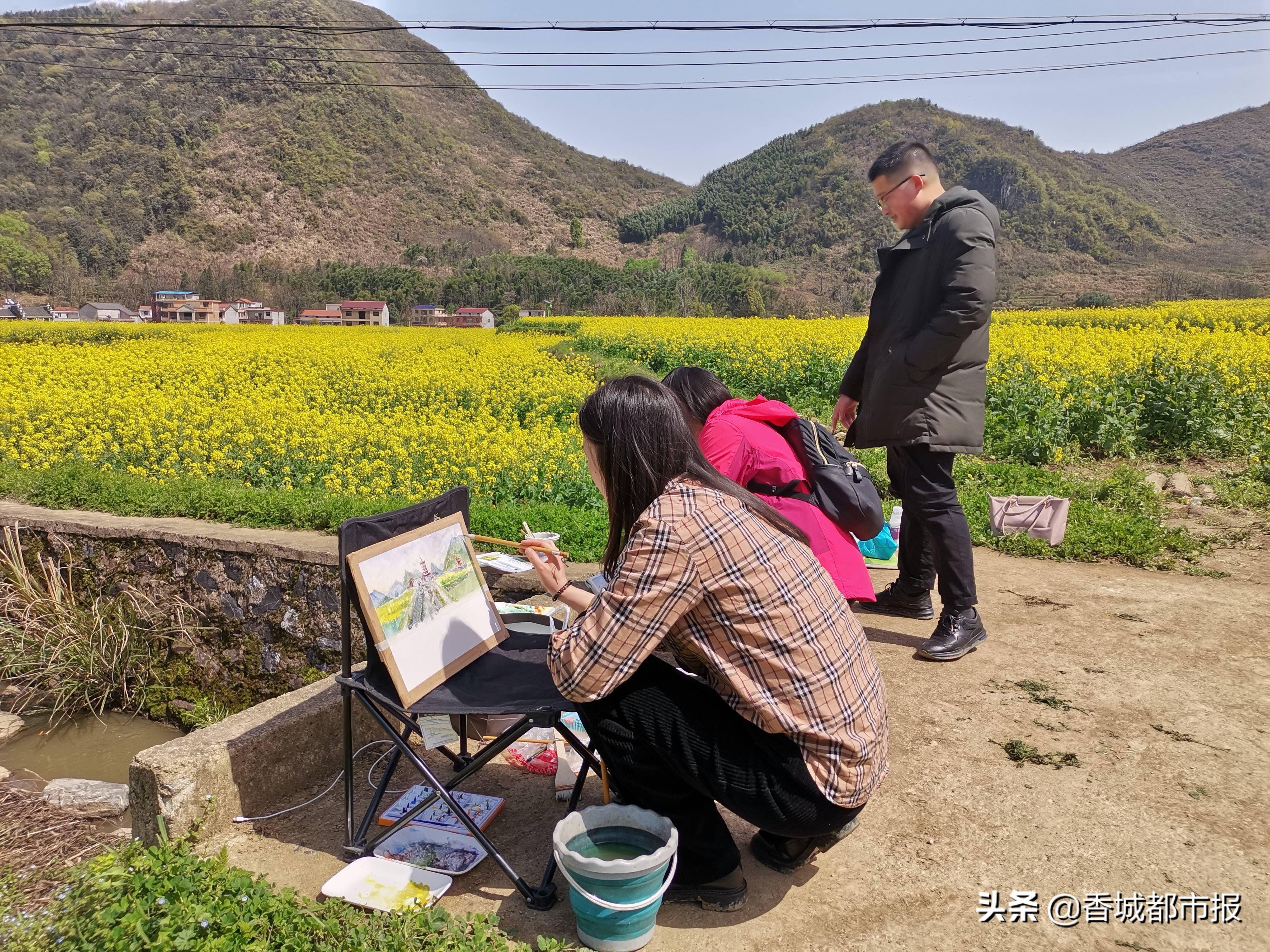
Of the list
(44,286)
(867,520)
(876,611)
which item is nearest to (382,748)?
(867,520)

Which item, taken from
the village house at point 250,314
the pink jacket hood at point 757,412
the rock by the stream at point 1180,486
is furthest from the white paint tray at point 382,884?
the village house at point 250,314

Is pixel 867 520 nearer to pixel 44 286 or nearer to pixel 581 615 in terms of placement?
pixel 581 615

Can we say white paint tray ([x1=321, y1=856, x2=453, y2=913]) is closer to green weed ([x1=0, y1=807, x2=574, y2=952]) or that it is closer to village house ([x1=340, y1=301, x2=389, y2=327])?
green weed ([x1=0, y1=807, x2=574, y2=952])

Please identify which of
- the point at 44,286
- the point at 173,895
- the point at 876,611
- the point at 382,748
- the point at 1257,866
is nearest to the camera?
the point at 173,895

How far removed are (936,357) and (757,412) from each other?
0.82 metres

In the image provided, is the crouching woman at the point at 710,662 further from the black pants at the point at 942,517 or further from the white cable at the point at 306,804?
the black pants at the point at 942,517

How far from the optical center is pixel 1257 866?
232cm

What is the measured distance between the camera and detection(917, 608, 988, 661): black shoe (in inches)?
146

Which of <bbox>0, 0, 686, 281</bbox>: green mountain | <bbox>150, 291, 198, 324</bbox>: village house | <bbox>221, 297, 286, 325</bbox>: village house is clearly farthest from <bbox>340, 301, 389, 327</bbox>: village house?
<bbox>0, 0, 686, 281</bbox>: green mountain

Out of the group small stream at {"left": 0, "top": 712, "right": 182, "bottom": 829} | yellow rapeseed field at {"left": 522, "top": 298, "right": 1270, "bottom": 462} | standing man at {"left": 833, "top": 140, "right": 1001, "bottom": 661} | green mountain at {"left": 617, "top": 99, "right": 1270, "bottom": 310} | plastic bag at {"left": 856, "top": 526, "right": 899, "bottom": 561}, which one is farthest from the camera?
green mountain at {"left": 617, "top": 99, "right": 1270, "bottom": 310}

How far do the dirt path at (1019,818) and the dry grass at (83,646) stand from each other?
10.1 feet

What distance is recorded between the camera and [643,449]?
2.13 meters

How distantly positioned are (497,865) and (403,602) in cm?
81

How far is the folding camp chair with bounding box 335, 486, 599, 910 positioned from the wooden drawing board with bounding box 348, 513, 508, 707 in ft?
0.12
